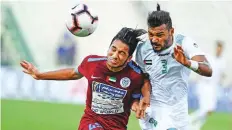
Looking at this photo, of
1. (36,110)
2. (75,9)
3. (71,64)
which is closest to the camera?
(75,9)

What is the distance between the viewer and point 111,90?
327 inches

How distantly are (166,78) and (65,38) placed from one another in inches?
605

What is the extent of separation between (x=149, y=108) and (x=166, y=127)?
12.0 inches

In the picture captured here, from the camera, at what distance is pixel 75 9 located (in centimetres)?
864

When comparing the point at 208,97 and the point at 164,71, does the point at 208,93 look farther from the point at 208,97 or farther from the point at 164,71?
the point at 164,71

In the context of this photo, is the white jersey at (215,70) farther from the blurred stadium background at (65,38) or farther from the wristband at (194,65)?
the wristband at (194,65)

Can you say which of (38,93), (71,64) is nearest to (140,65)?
(38,93)

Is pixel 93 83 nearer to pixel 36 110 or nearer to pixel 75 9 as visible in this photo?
pixel 75 9

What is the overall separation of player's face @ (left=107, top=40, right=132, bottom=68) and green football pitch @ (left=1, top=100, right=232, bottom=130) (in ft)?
23.5

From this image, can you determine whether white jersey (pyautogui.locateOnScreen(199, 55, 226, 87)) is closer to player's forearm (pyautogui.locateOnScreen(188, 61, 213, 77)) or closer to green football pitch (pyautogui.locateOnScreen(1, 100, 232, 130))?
green football pitch (pyautogui.locateOnScreen(1, 100, 232, 130))

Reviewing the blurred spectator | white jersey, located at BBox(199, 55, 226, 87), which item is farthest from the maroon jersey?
the blurred spectator

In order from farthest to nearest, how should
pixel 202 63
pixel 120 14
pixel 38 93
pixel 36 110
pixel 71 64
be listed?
pixel 120 14
pixel 71 64
pixel 38 93
pixel 36 110
pixel 202 63

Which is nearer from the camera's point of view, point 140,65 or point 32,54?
point 140,65

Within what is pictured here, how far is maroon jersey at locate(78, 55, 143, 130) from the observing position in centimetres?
830
